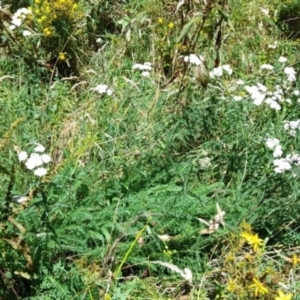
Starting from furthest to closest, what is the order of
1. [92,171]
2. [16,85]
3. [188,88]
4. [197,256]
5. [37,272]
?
[16,85] → [188,88] → [92,171] → [197,256] → [37,272]

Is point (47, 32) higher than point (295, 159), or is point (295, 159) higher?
point (47, 32)

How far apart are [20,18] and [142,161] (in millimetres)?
1302

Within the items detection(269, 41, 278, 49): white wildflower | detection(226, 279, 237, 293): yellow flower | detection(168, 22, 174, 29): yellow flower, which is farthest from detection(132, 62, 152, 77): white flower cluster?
detection(226, 279, 237, 293): yellow flower

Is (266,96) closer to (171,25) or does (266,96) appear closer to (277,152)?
(277,152)

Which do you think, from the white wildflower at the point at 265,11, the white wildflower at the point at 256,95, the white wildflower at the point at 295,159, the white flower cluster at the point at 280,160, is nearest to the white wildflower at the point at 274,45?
the white wildflower at the point at 265,11

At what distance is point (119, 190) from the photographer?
9.23ft

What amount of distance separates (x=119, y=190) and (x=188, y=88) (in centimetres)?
76

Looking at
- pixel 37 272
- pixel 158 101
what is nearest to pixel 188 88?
pixel 158 101

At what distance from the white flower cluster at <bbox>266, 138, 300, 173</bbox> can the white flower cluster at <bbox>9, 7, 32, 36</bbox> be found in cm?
149

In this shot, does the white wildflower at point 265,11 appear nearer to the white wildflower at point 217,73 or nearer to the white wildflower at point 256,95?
the white wildflower at point 217,73

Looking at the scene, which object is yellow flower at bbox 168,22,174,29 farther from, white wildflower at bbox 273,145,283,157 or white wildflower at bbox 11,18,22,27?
white wildflower at bbox 273,145,283,157

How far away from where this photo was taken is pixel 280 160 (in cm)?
277

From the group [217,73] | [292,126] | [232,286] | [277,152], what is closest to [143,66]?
[217,73]

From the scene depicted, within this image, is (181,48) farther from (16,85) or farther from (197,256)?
(197,256)
